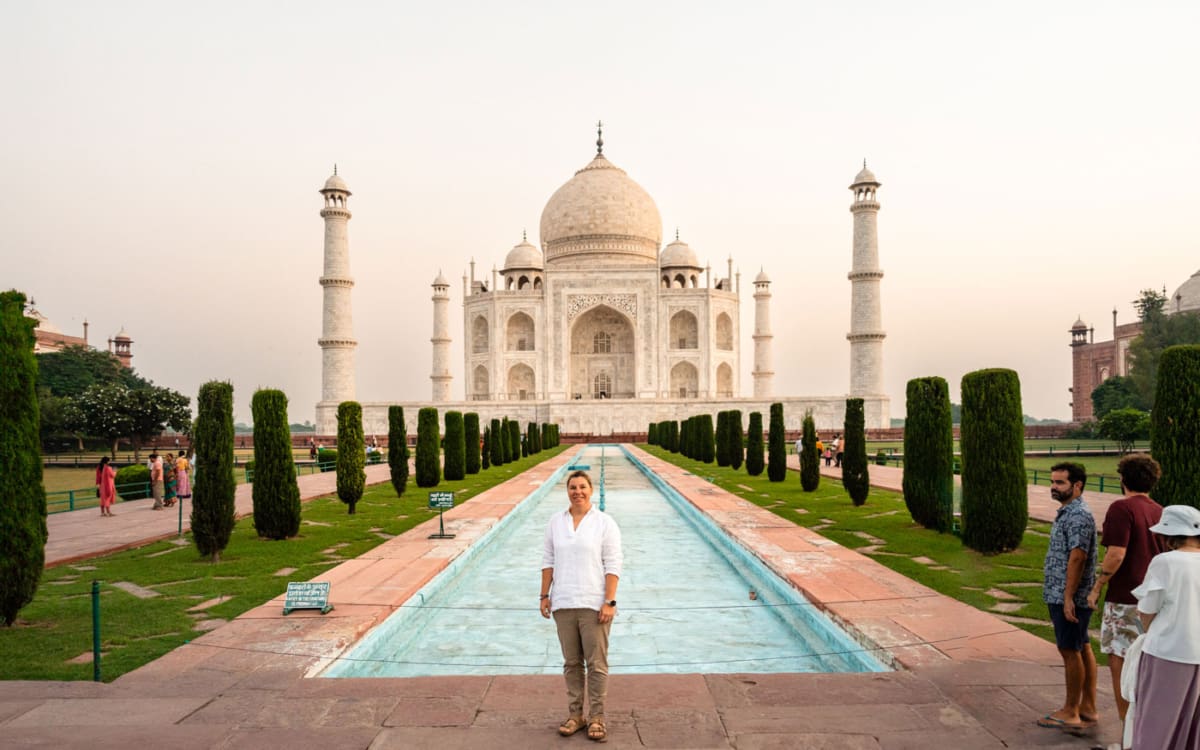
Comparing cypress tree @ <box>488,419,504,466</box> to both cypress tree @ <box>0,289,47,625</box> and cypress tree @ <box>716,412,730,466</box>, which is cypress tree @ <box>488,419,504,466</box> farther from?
cypress tree @ <box>0,289,47,625</box>

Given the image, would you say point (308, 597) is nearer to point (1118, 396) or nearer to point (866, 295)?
point (866, 295)

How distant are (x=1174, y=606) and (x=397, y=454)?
11327 mm

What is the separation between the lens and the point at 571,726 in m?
3.02

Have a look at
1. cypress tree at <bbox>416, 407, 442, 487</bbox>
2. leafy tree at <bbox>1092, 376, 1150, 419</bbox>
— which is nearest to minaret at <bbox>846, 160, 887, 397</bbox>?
leafy tree at <bbox>1092, 376, 1150, 419</bbox>

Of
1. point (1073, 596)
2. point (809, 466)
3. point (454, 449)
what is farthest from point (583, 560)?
point (454, 449)

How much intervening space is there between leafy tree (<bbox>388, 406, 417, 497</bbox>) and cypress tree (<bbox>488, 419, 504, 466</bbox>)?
7008mm

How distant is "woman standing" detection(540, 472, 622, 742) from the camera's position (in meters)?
3.07

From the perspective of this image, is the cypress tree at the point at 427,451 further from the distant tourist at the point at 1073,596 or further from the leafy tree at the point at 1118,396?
the leafy tree at the point at 1118,396

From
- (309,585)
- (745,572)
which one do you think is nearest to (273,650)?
(309,585)

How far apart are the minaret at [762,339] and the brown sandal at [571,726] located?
40.1 m

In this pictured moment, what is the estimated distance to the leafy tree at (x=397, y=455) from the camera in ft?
41.3

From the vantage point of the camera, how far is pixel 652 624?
5.77 metres

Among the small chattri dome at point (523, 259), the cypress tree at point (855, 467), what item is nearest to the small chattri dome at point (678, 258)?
the small chattri dome at point (523, 259)

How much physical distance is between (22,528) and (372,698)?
2853 mm
